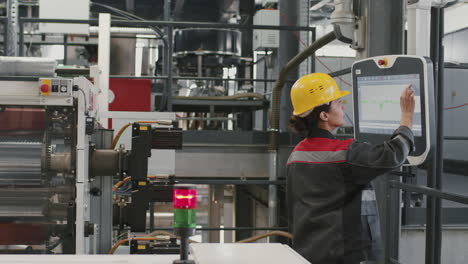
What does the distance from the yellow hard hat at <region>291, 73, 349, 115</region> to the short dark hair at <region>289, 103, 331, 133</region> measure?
0.07ft

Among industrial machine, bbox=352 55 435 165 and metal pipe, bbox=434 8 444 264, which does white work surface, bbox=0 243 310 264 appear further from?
metal pipe, bbox=434 8 444 264

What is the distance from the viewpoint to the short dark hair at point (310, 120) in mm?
2498

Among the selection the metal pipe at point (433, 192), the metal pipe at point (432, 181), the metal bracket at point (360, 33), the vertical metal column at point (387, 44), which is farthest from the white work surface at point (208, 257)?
the metal bracket at point (360, 33)

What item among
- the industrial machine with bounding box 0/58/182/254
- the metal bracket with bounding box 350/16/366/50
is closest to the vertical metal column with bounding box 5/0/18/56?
the industrial machine with bounding box 0/58/182/254

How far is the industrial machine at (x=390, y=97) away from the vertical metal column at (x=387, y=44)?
378mm

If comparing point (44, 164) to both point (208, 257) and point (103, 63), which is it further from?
point (208, 257)

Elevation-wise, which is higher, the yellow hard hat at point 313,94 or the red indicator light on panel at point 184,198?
the yellow hard hat at point 313,94

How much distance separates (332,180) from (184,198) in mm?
1345

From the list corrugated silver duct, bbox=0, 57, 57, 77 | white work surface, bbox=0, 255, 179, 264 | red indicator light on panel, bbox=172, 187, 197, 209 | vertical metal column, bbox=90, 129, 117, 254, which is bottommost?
vertical metal column, bbox=90, 129, 117, 254

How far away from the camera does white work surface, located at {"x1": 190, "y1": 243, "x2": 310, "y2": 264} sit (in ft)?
3.92

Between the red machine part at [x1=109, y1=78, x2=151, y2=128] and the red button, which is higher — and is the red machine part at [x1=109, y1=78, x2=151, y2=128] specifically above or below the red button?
above

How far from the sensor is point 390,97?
310 cm

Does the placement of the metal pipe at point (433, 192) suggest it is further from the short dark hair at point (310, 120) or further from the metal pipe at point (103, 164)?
the metal pipe at point (103, 164)

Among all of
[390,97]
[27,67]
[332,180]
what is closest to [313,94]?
[332,180]
